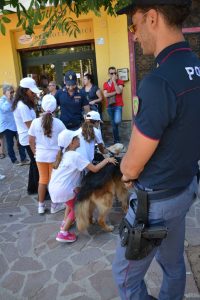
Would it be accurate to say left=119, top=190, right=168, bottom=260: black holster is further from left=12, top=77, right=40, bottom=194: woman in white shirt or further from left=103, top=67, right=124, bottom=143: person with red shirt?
left=103, top=67, right=124, bottom=143: person with red shirt

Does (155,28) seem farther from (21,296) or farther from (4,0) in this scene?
(21,296)

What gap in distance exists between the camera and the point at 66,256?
3.61 meters

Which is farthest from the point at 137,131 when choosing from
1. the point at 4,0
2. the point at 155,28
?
the point at 4,0

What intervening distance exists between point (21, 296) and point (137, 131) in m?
2.27

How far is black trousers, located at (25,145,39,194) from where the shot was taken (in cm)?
523

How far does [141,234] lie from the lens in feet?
5.67

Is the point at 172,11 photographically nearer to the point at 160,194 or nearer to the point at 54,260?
the point at 160,194

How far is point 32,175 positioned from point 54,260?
2.08 meters

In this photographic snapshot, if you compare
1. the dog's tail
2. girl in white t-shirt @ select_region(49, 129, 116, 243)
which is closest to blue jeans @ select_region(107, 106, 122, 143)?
girl in white t-shirt @ select_region(49, 129, 116, 243)

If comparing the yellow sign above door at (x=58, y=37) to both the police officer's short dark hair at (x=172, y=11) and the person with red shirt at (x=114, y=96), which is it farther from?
the police officer's short dark hair at (x=172, y=11)

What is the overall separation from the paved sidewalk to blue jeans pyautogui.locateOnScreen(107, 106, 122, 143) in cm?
397

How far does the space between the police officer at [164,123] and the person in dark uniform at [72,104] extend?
428cm

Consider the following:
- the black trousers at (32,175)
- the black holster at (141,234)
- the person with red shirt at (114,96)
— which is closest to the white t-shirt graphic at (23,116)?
the black trousers at (32,175)

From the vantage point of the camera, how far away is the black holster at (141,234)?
1.72 meters
